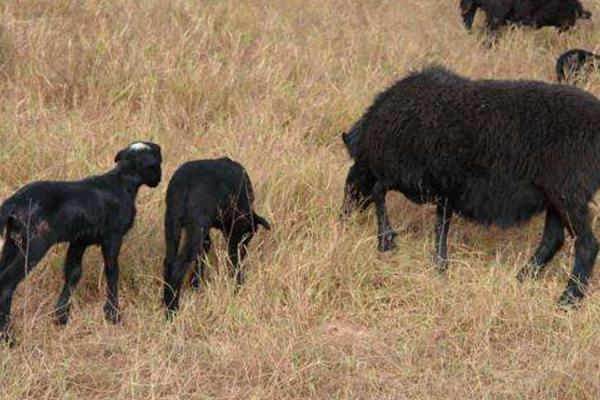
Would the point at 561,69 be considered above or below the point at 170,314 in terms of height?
above

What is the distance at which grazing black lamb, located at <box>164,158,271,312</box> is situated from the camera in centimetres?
527

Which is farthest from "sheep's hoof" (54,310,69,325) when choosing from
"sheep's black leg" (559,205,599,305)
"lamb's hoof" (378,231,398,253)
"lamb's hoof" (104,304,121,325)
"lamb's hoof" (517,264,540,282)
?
"sheep's black leg" (559,205,599,305)

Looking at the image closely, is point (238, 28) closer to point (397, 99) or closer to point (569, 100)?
point (397, 99)

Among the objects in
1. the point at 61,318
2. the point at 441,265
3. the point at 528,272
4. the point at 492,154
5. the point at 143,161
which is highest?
the point at 492,154

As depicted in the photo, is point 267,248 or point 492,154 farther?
point 267,248

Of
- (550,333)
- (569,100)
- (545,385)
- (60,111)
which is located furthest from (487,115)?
(60,111)

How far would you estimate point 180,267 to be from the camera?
17.2 feet

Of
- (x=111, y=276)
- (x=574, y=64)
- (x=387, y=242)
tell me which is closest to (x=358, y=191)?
(x=387, y=242)

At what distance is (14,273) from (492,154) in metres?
2.92

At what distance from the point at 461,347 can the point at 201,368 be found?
140 centimetres

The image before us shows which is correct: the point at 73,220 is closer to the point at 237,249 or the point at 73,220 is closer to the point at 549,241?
the point at 237,249

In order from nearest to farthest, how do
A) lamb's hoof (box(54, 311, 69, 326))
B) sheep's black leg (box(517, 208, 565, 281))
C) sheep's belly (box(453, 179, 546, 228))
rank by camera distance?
lamb's hoof (box(54, 311, 69, 326)) → sheep's belly (box(453, 179, 546, 228)) → sheep's black leg (box(517, 208, 565, 281))

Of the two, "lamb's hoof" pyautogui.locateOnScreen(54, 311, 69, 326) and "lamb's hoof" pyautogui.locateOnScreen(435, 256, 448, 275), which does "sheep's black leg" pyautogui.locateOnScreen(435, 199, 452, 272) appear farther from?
"lamb's hoof" pyautogui.locateOnScreen(54, 311, 69, 326)

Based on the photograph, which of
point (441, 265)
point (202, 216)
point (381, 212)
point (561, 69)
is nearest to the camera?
point (202, 216)
